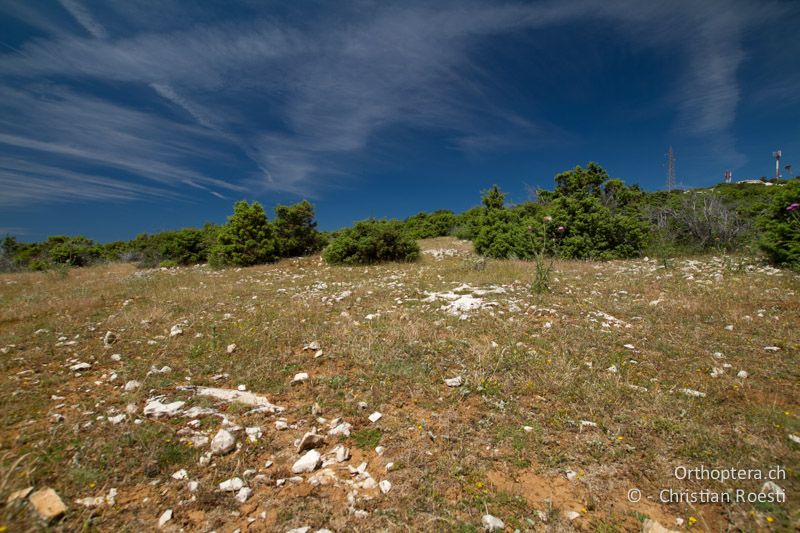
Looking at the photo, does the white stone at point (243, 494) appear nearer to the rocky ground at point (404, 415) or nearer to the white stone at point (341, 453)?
the rocky ground at point (404, 415)

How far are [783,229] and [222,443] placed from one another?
42.6 ft

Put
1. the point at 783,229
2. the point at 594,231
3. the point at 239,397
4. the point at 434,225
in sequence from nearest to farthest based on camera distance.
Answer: the point at 239,397 < the point at 783,229 < the point at 594,231 < the point at 434,225

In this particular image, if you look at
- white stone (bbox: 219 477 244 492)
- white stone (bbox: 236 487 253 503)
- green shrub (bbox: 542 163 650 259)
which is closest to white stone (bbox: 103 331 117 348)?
white stone (bbox: 219 477 244 492)

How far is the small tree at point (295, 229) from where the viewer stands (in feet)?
49.8

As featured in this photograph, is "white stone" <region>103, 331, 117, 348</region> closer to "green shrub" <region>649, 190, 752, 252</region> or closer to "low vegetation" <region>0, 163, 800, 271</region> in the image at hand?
"low vegetation" <region>0, 163, 800, 271</region>

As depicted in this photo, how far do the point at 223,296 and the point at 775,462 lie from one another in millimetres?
8918

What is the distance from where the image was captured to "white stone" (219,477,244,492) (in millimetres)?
2250

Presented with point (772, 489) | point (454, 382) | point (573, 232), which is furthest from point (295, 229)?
point (772, 489)

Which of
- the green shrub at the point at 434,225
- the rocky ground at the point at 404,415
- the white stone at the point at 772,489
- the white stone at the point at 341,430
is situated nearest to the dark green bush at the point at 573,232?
the rocky ground at the point at 404,415

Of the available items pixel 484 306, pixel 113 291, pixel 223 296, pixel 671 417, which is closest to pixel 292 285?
pixel 223 296

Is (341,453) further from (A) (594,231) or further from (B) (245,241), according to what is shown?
(B) (245,241)

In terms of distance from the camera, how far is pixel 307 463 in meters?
2.48

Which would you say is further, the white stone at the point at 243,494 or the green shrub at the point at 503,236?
the green shrub at the point at 503,236

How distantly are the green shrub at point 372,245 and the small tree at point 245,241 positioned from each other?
2.91m
